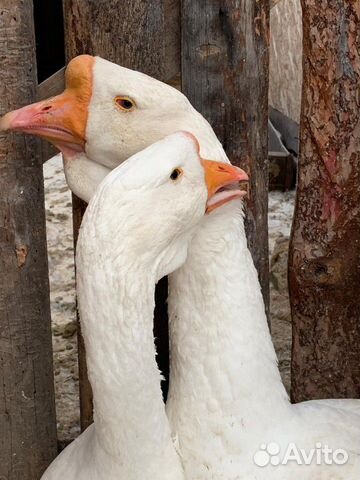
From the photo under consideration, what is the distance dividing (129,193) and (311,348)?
1327 mm

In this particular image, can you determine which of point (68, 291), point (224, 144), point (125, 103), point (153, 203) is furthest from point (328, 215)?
point (68, 291)

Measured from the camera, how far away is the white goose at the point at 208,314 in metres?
2.53

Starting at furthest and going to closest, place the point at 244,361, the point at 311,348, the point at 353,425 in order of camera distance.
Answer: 1. the point at 311,348
2. the point at 353,425
3. the point at 244,361

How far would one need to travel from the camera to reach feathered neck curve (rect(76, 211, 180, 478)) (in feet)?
7.25

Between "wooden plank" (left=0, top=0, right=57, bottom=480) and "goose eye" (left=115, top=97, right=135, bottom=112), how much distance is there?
1.32 feet

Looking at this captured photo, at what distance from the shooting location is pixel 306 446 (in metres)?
2.58

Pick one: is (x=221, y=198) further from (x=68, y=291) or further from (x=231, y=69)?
(x=68, y=291)

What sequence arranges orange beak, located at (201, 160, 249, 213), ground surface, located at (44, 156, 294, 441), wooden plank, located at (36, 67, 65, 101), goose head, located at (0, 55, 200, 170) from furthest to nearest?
ground surface, located at (44, 156, 294, 441) < wooden plank, located at (36, 67, 65, 101) < goose head, located at (0, 55, 200, 170) < orange beak, located at (201, 160, 249, 213)

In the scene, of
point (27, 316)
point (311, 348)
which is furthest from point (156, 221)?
point (311, 348)

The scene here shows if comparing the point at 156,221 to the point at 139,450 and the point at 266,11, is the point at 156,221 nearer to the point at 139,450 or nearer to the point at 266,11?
the point at 139,450

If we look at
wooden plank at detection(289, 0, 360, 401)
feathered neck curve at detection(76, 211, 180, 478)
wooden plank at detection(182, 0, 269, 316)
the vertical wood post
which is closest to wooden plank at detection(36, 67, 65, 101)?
the vertical wood post

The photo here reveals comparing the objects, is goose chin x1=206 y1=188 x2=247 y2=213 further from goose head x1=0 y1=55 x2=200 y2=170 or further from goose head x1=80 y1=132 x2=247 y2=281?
goose head x1=0 y1=55 x2=200 y2=170

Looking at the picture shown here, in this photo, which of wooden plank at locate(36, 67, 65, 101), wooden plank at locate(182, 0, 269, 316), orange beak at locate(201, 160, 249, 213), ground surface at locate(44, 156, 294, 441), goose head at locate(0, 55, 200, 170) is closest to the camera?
orange beak at locate(201, 160, 249, 213)

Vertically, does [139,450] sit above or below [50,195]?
above
